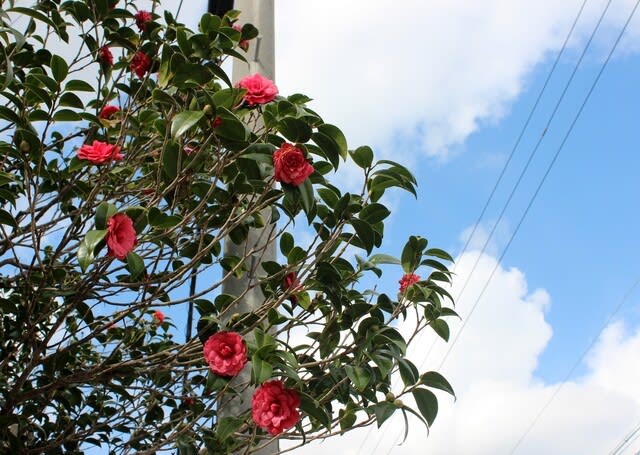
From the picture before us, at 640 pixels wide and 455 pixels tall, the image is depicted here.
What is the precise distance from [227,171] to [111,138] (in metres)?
0.51

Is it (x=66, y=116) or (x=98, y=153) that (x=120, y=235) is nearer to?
(x=98, y=153)

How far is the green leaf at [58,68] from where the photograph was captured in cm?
182

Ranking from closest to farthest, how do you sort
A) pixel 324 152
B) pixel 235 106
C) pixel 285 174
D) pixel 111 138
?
pixel 285 174, pixel 324 152, pixel 235 106, pixel 111 138

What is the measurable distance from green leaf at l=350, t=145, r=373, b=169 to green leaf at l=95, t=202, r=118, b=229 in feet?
1.74

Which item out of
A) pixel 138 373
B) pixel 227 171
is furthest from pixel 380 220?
pixel 138 373

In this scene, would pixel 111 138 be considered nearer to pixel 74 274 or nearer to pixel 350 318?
pixel 74 274

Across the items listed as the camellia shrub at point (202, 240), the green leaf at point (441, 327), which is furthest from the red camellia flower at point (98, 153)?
the green leaf at point (441, 327)

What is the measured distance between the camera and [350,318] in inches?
69.1

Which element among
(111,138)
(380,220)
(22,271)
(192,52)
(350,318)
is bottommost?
(350,318)

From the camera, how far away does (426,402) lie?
63.7 inches

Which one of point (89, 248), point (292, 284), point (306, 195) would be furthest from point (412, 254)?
point (89, 248)

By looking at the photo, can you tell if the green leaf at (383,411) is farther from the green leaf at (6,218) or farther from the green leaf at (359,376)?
the green leaf at (6,218)

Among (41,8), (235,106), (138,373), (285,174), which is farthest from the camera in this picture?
(41,8)

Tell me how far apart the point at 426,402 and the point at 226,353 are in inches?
17.7
